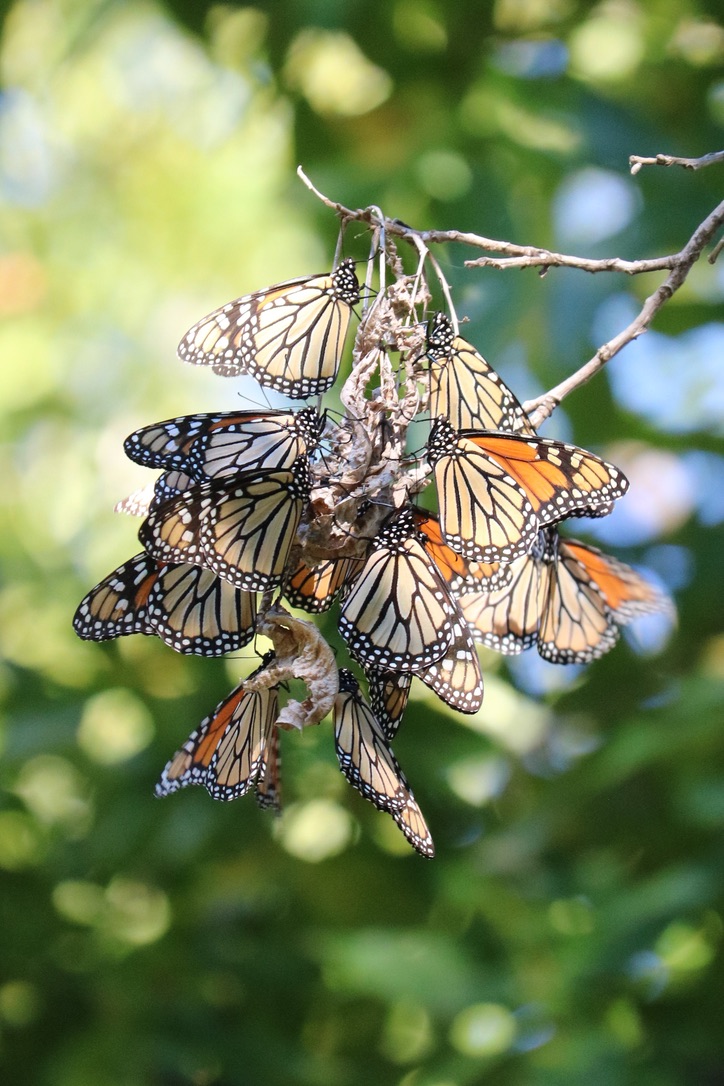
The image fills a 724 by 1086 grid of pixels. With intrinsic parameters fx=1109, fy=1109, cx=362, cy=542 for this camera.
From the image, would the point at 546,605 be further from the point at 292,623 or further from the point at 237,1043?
the point at 237,1043

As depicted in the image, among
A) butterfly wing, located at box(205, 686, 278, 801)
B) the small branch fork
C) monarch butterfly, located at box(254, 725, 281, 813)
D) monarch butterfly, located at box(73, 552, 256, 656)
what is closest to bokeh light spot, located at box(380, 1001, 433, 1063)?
monarch butterfly, located at box(254, 725, 281, 813)

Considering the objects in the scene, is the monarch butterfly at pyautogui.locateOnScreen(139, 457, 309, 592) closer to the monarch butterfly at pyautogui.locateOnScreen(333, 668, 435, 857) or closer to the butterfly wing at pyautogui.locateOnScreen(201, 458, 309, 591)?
the butterfly wing at pyautogui.locateOnScreen(201, 458, 309, 591)

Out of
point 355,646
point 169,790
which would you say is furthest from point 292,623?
point 169,790

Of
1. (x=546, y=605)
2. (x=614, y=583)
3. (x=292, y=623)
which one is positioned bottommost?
(x=292, y=623)

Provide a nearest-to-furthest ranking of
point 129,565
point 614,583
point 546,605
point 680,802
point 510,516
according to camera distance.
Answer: point 510,516
point 129,565
point 546,605
point 614,583
point 680,802

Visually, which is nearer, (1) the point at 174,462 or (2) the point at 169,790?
(1) the point at 174,462

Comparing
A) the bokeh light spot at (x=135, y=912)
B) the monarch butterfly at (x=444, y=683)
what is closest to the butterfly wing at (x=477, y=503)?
the monarch butterfly at (x=444, y=683)
